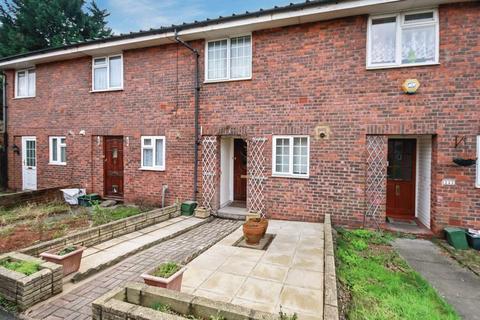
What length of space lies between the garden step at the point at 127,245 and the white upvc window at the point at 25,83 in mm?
9176

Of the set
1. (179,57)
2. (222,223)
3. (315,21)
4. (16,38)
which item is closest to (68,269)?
(222,223)

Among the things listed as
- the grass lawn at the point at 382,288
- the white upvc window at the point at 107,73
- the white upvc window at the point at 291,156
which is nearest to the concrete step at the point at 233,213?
the white upvc window at the point at 291,156

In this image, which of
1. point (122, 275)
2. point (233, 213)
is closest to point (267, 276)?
point (122, 275)

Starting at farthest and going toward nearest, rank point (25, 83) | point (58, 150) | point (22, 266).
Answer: point (25, 83), point (58, 150), point (22, 266)

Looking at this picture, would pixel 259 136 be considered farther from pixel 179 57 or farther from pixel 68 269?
pixel 68 269

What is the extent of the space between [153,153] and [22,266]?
18.0 feet

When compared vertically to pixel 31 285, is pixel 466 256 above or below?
below

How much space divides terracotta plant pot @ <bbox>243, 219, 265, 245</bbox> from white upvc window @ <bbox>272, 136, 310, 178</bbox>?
90.8 inches

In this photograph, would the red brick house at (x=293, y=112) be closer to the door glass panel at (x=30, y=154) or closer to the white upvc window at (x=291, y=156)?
the white upvc window at (x=291, y=156)

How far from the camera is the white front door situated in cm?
1107

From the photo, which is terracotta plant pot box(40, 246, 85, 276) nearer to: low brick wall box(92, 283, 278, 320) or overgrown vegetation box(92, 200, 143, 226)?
low brick wall box(92, 283, 278, 320)

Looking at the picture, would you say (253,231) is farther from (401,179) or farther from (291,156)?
(401,179)

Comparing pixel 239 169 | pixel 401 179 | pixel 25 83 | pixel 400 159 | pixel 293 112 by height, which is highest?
pixel 25 83

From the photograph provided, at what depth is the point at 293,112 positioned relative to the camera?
7.20 meters
